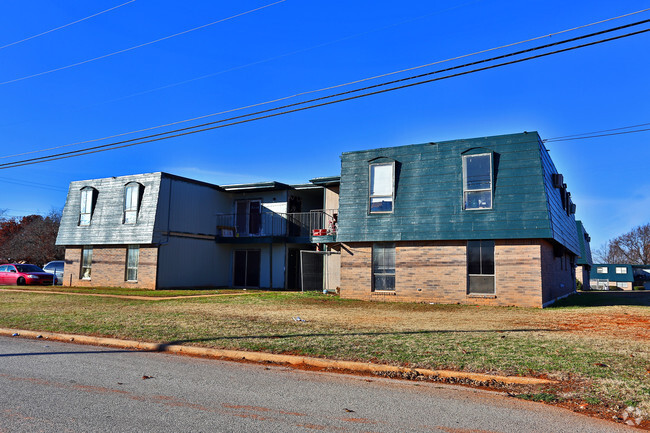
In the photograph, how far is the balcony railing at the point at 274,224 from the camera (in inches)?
1011

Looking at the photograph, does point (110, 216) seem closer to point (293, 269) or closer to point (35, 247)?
point (293, 269)

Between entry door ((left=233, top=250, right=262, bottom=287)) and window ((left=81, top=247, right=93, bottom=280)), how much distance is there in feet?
26.8

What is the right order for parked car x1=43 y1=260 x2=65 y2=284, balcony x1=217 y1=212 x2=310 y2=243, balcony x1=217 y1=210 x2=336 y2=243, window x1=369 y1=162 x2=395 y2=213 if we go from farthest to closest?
parked car x1=43 y1=260 x2=65 y2=284 → balcony x1=217 y1=212 x2=310 y2=243 → balcony x1=217 y1=210 x2=336 y2=243 → window x1=369 y1=162 x2=395 y2=213

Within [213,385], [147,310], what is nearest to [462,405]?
[213,385]

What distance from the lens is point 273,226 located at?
27.2 meters

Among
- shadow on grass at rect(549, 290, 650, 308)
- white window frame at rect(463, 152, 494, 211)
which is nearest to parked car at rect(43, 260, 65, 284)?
white window frame at rect(463, 152, 494, 211)

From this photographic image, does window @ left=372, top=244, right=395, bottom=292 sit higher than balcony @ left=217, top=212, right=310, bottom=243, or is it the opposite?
balcony @ left=217, top=212, right=310, bottom=243

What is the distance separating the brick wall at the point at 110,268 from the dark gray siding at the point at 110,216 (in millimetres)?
599

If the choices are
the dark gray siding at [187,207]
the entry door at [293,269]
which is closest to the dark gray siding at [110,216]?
the dark gray siding at [187,207]

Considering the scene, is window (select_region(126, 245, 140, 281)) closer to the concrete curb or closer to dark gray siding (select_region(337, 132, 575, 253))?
dark gray siding (select_region(337, 132, 575, 253))

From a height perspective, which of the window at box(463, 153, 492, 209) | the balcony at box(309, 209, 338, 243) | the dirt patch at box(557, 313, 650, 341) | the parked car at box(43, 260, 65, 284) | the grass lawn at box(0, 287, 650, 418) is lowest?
the grass lawn at box(0, 287, 650, 418)

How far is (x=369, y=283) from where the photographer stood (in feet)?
62.7

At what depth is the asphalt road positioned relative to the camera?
4672 millimetres

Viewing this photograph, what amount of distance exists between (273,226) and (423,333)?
59.4 feet
